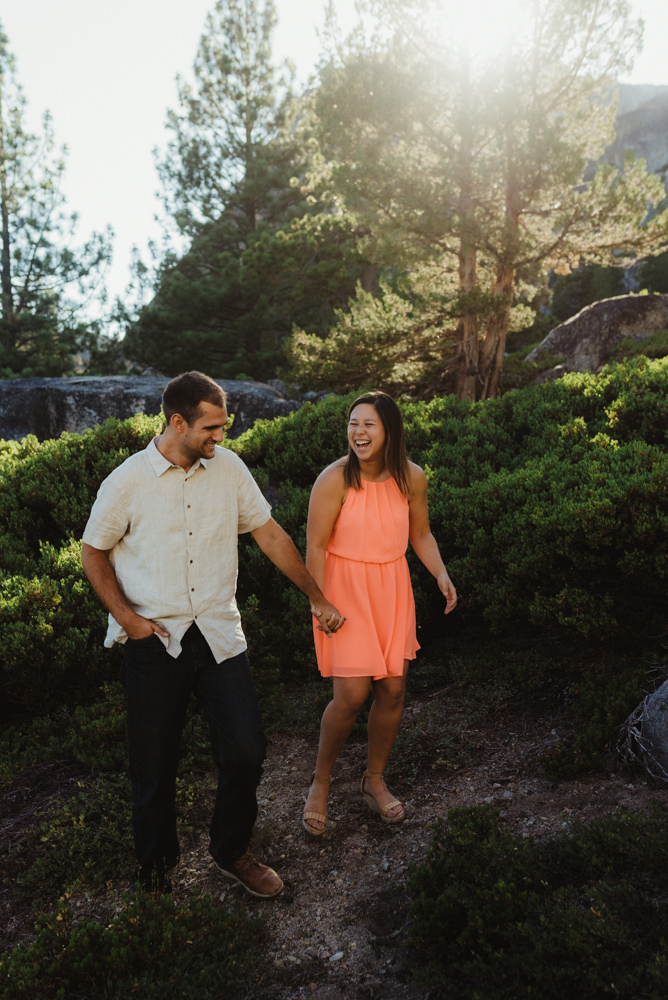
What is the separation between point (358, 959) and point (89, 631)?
8.35 feet

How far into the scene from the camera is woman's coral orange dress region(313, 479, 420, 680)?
306cm

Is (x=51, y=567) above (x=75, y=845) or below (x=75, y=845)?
above

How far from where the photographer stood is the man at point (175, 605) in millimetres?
2553

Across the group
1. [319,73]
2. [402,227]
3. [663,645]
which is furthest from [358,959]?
[319,73]

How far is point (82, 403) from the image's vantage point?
38.3ft

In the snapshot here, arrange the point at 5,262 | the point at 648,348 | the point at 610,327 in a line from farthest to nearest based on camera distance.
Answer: the point at 5,262 → the point at 610,327 → the point at 648,348

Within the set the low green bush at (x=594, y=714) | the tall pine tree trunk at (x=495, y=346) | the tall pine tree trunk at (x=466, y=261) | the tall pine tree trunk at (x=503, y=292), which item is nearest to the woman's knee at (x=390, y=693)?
the low green bush at (x=594, y=714)

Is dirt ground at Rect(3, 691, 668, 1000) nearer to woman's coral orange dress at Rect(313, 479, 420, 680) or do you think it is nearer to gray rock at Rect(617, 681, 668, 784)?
gray rock at Rect(617, 681, 668, 784)

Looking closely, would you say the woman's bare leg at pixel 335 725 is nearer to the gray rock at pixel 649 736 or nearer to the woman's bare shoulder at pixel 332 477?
the woman's bare shoulder at pixel 332 477

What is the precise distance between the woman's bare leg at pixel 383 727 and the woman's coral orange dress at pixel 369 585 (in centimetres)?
8

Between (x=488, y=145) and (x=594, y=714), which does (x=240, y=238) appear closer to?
(x=488, y=145)

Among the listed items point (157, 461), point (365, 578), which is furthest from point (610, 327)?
point (157, 461)

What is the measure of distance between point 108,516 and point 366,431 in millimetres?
1219

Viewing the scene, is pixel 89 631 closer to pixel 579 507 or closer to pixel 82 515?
pixel 82 515
